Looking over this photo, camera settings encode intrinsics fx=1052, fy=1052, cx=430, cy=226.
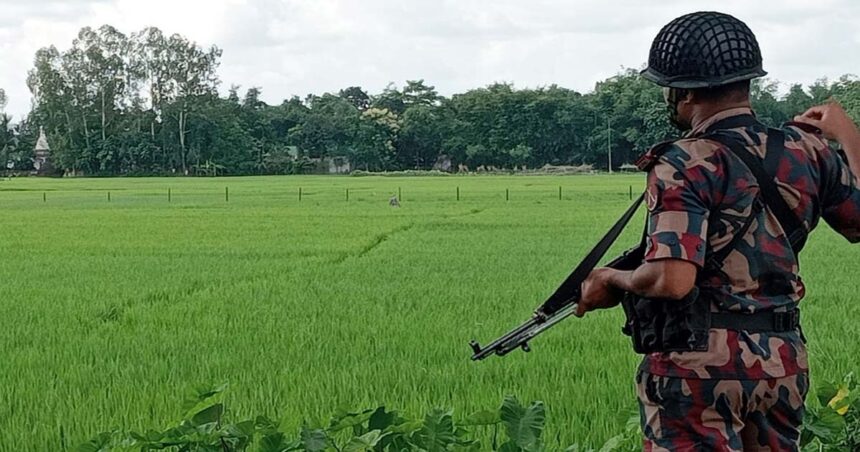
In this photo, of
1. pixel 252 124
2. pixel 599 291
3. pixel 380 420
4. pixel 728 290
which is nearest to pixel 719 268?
pixel 728 290

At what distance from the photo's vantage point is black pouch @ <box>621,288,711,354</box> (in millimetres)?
2221

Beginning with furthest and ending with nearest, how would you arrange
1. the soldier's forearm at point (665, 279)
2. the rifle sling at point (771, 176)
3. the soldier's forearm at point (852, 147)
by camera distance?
the soldier's forearm at point (852, 147) → the rifle sling at point (771, 176) → the soldier's forearm at point (665, 279)

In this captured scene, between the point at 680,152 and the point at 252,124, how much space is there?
80433mm

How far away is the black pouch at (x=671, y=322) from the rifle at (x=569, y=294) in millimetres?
125

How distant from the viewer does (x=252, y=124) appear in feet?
266

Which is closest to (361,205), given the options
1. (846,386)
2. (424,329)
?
(424,329)

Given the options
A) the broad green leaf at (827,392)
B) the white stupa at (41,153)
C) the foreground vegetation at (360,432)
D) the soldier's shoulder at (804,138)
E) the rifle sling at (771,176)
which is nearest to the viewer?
the rifle sling at (771,176)

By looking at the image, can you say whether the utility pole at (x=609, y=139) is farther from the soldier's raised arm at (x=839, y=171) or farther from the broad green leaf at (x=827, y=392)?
the soldier's raised arm at (x=839, y=171)

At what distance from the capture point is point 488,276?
37.2 feet

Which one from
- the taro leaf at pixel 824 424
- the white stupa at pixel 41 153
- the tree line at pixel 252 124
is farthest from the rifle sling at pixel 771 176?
the white stupa at pixel 41 153

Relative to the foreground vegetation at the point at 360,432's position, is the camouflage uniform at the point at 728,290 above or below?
above

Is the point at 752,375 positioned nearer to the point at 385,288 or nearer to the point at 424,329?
the point at 424,329

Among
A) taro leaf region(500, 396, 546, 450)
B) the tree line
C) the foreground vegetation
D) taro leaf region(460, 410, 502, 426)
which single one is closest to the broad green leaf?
the foreground vegetation

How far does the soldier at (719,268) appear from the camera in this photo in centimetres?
218
